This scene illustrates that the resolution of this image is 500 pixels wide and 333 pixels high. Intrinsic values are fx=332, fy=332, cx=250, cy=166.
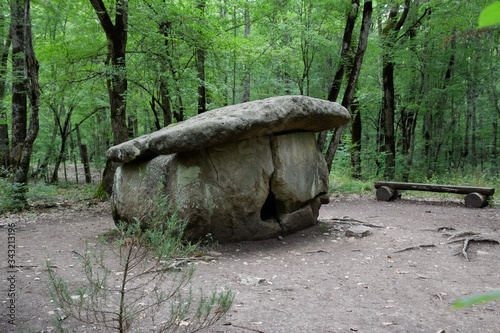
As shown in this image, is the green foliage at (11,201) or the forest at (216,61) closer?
the green foliage at (11,201)

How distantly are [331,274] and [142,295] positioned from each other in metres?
2.40

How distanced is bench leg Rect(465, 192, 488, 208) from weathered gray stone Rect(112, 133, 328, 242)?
477 centimetres

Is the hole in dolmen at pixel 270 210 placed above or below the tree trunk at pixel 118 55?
below

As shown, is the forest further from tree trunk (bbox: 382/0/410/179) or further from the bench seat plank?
the bench seat plank

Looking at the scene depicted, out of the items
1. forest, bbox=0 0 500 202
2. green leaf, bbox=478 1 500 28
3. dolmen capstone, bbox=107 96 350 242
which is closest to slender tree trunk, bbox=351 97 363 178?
forest, bbox=0 0 500 202

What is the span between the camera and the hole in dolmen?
5.85 meters

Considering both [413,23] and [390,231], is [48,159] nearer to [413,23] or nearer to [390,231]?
[390,231]

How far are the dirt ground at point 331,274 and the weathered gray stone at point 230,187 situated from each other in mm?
352

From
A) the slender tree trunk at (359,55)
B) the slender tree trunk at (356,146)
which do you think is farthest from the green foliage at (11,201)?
the slender tree trunk at (356,146)

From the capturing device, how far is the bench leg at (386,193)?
30.3 feet

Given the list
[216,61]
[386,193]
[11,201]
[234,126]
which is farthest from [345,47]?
[11,201]

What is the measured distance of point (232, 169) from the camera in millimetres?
5129

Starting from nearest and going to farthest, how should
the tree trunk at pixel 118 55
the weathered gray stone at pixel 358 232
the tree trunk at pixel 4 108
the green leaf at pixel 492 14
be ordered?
the green leaf at pixel 492 14 → the weathered gray stone at pixel 358 232 → the tree trunk at pixel 118 55 → the tree trunk at pixel 4 108

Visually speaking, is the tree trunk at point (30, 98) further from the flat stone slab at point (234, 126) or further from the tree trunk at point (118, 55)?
the flat stone slab at point (234, 126)
